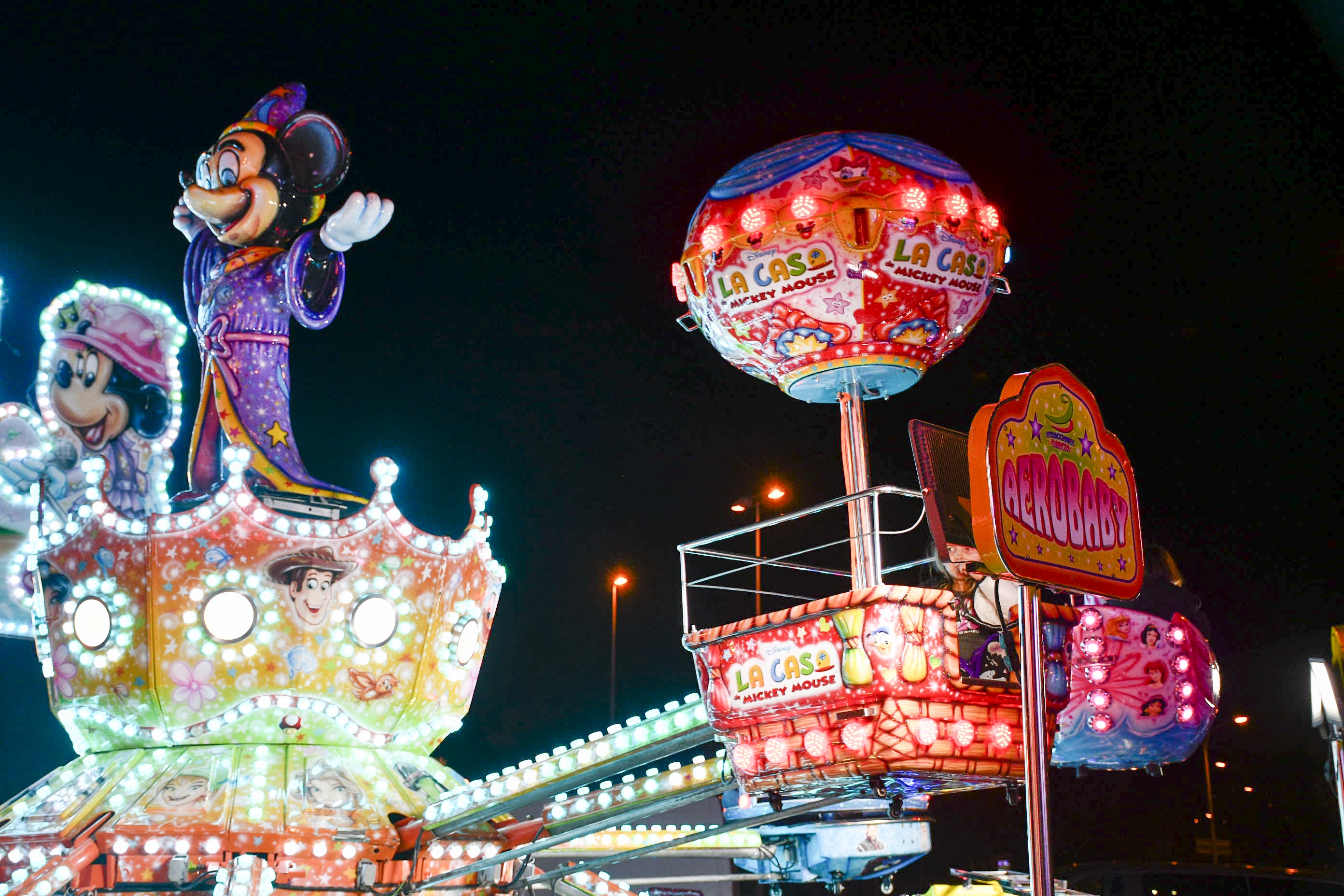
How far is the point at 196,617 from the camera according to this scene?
11.4 metres

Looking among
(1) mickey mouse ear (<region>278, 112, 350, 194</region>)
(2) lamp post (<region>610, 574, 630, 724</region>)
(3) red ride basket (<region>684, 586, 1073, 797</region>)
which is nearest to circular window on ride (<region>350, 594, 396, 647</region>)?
(1) mickey mouse ear (<region>278, 112, 350, 194</region>)

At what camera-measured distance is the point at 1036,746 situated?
14.7 ft

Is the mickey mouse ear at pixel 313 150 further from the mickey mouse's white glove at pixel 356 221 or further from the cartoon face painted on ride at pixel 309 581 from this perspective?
the cartoon face painted on ride at pixel 309 581

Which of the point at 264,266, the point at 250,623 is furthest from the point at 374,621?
the point at 264,266

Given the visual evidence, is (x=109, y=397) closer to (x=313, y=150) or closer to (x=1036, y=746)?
(x=313, y=150)

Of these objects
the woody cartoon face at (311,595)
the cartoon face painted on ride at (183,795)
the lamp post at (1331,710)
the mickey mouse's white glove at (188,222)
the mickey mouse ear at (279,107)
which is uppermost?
the mickey mouse ear at (279,107)

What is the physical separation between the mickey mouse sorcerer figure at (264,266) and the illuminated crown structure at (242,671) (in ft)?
3.44

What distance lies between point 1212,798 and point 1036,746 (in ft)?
59.6

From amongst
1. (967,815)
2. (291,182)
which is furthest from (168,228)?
(967,815)

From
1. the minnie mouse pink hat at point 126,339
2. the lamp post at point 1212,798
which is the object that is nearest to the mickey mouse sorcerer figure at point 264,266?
the minnie mouse pink hat at point 126,339

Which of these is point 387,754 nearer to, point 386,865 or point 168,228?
point 386,865

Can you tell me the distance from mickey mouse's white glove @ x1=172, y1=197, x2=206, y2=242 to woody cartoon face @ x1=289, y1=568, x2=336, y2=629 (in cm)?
449

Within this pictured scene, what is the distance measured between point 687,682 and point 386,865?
10.8 metres

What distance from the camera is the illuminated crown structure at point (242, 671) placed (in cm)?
1095
